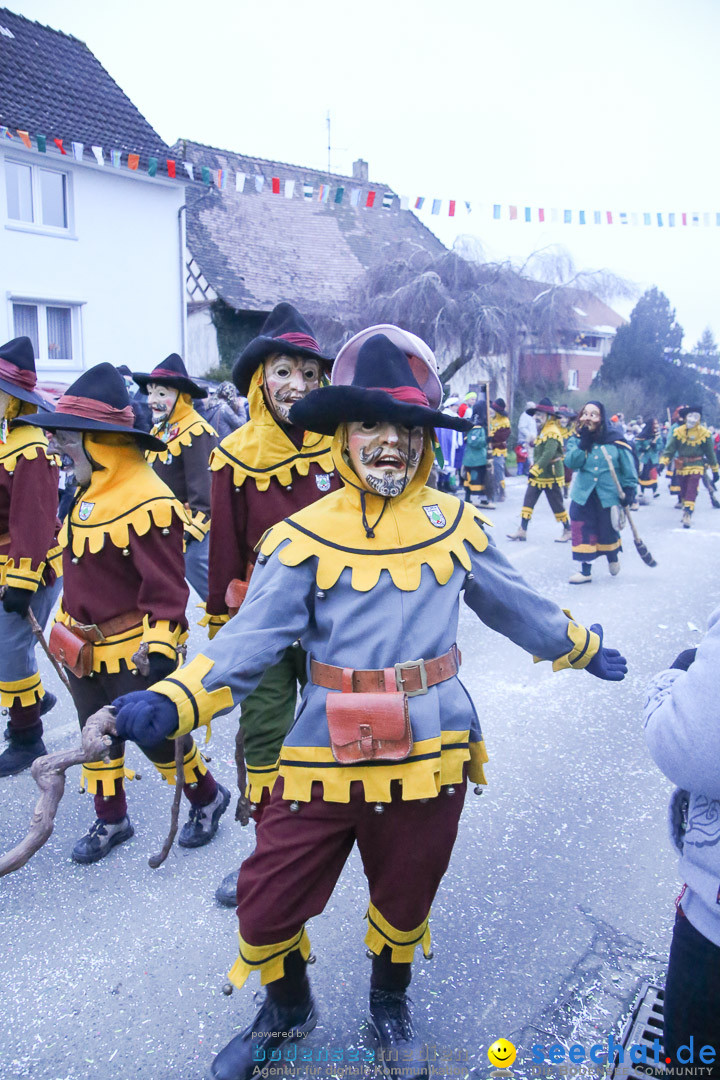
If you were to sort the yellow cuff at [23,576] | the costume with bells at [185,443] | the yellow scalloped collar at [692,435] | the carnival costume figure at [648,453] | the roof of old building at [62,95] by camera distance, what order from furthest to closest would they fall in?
the roof of old building at [62,95] < the carnival costume figure at [648,453] < the yellow scalloped collar at [692,435] < the costume with bells at [185,443] < the yellow cuff at [23,576]

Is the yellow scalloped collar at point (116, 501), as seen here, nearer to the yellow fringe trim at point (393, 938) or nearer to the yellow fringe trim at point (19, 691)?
the yellow fringe trim at point (19, 691)

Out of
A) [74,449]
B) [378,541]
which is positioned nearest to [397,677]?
[378,541]

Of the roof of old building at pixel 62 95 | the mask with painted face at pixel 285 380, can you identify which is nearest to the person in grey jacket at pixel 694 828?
the mask with painted face at pixel 285 380

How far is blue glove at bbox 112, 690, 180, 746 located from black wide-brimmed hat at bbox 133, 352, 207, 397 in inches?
147

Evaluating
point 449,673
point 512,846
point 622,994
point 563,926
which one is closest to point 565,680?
point 512,846

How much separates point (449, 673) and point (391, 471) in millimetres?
602

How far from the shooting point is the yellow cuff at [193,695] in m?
2.02

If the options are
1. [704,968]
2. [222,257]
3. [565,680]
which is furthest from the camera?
[222,257]

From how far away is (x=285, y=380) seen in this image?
11.3 feet

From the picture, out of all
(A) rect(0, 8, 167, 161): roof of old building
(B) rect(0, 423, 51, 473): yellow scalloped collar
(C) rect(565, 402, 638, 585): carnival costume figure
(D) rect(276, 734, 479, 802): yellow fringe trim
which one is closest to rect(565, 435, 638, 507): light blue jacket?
(C) rect(565, 402, 638, 585): carnival costume figure

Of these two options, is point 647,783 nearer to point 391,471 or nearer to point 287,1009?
point 287,1009

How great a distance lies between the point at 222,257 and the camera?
23922 millimetres

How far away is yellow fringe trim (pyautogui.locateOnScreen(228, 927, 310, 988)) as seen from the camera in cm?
216

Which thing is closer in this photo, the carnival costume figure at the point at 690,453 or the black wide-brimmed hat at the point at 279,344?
the black wide-brimmed hat at the point at 279,344
